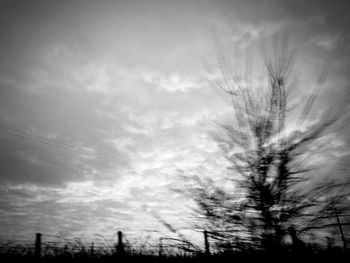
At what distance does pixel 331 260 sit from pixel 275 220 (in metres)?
1.78

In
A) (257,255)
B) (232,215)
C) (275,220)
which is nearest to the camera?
(275,220)

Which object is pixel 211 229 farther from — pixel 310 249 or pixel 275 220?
pixel 310 249

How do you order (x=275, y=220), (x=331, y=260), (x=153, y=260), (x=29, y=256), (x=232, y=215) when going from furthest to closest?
(x=29, y=256) → (x=153, y=260) → (x=331, y=260) → (x=232, y=215) → (x=275, y=220)

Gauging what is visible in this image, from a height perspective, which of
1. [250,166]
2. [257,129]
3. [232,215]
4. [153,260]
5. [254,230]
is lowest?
[153,260]

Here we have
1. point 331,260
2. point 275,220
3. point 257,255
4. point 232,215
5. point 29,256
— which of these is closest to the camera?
point 275,220

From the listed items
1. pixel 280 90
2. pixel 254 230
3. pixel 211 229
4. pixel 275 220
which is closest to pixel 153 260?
pixel 211 229

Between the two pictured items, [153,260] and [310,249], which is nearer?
[310,249]

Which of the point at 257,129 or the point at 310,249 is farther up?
the point at 257,129

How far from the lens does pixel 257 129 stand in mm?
2826

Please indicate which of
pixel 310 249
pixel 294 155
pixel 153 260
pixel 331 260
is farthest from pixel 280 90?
pixel 153 260

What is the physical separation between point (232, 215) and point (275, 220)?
0.55 metres

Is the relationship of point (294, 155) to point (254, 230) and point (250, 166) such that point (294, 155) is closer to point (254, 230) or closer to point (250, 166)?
point (250, 166)

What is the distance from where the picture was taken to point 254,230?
259 centimetres

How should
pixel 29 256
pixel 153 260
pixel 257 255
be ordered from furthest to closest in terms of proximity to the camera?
1. pixel 29 256
2. pixel 153 260
3. pixel 257 255
